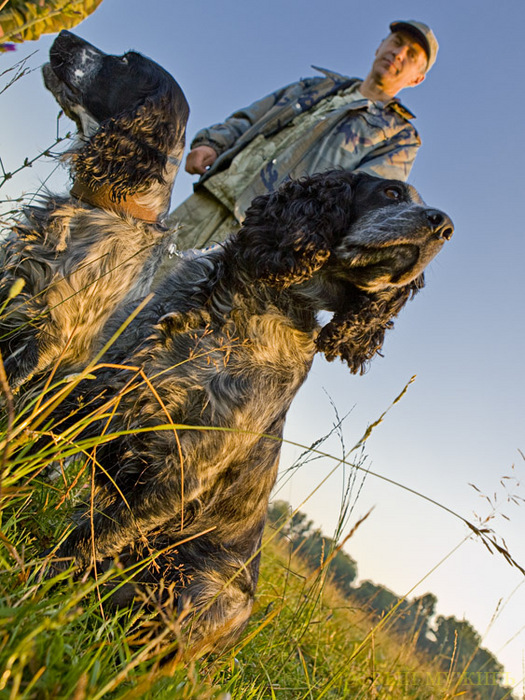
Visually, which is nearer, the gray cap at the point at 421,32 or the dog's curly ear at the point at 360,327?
the dog's curly ear at the point at 360,327

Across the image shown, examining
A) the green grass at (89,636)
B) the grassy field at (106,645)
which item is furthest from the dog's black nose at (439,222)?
the grassy field at (106,645)

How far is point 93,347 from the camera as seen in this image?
331cm

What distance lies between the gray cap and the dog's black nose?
3393 millimetres

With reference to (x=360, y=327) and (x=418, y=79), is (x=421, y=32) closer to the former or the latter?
(x=418, y=79)

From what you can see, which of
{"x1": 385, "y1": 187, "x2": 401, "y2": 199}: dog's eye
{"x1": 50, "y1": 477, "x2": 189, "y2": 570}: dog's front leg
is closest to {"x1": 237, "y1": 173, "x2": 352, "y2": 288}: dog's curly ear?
{"x1": 385, "y1": 187, "x2": 401, "y2": 199}: dog's eye

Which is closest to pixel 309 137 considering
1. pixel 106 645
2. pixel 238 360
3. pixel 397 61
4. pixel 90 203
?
pixel 397 61

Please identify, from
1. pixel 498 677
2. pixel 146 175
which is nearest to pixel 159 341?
pixel 146 175

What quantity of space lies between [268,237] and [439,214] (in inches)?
34.2

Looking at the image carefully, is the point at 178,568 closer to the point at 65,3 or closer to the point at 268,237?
the point at 268,237

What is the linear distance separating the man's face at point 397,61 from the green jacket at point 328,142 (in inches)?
11.2

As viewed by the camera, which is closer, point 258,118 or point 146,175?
point 146,175

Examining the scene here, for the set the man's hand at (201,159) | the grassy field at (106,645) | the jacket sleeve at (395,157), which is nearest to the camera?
the grassy field at (106,645)

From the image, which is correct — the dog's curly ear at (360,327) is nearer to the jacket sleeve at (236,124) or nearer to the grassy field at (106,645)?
the grassy field at (106,645)

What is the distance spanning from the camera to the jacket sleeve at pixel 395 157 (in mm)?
4848
